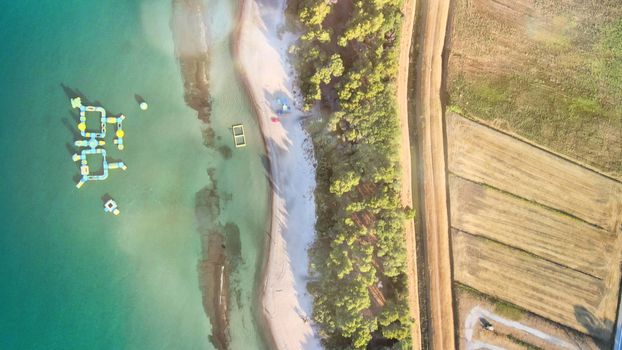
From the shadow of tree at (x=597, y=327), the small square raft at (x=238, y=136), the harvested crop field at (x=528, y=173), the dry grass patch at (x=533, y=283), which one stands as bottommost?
the shadow of tree at (x=597, y=327)

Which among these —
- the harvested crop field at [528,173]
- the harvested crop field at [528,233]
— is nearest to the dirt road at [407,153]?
the harvested crop field at [528,233]

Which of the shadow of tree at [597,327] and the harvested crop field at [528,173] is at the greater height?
the harvested crop field at [528,173]

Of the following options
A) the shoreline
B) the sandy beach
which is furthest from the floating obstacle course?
the sandy beach

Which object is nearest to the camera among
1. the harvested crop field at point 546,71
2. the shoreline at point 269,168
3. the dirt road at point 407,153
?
the dirt road at point 407,153

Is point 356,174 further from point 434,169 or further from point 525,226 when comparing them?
point 525,226

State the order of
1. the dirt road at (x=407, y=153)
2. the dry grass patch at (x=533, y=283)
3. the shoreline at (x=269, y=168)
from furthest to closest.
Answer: the shoreline at (x=269, y=168)
the dry grass patch at (x=533, y=283)
the dirt road at (x=407, y=153)

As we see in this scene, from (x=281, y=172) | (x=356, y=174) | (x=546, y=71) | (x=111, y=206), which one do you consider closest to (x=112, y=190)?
(x=111, y=206)

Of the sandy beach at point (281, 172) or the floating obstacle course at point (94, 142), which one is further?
the sandy beach at point (281, 172)

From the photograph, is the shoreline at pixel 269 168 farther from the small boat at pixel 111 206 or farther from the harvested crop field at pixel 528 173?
the harvested crop field at pixel 528 173
